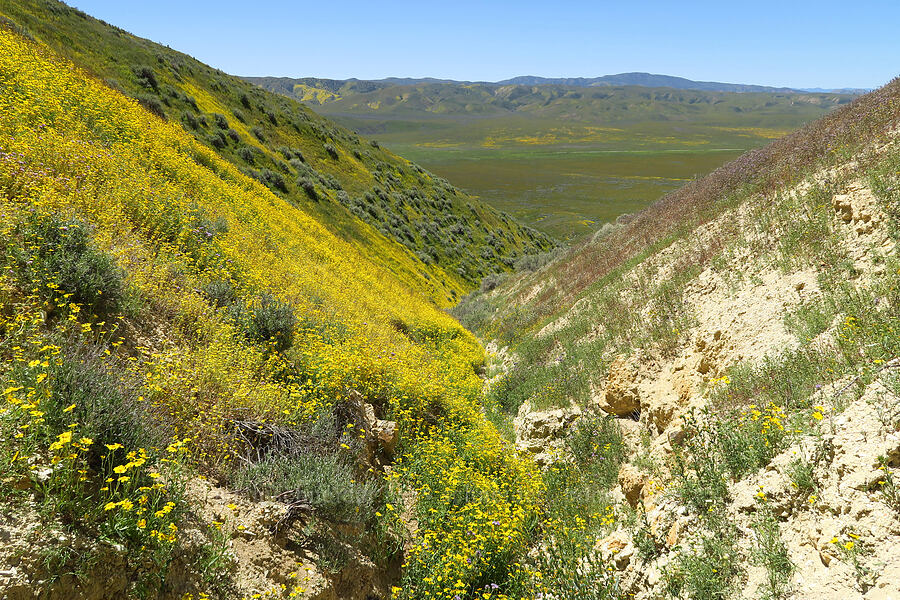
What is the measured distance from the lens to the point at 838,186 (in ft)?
27.1

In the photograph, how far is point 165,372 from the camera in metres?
Result: 5.11

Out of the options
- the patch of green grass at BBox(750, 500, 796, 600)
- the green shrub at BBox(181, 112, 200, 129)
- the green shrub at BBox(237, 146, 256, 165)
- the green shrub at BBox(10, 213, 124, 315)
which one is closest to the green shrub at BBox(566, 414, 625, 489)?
the patch of green grass at BBox(750, 500, 796, 600)

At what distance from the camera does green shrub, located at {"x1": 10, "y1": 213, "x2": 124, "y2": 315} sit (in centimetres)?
500

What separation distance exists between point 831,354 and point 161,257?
1049 cm

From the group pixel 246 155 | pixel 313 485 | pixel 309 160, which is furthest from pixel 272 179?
pixel 313 485

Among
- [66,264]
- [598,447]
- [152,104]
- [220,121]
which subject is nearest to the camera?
[66,264]

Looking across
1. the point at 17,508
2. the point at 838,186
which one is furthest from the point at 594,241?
the point at 17,508

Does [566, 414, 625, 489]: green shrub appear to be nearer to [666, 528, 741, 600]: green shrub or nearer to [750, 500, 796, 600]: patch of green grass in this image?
[666, 528, 741, 600]: green shrub

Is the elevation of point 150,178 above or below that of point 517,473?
above

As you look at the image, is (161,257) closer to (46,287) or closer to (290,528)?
(46,287)

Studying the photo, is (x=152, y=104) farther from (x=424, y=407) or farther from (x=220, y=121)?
(x=424, y=407)

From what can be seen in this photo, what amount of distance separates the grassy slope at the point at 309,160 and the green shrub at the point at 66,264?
64.7ft

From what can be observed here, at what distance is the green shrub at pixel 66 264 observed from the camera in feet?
16.4

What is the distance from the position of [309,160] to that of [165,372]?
Answer: 107 feet
